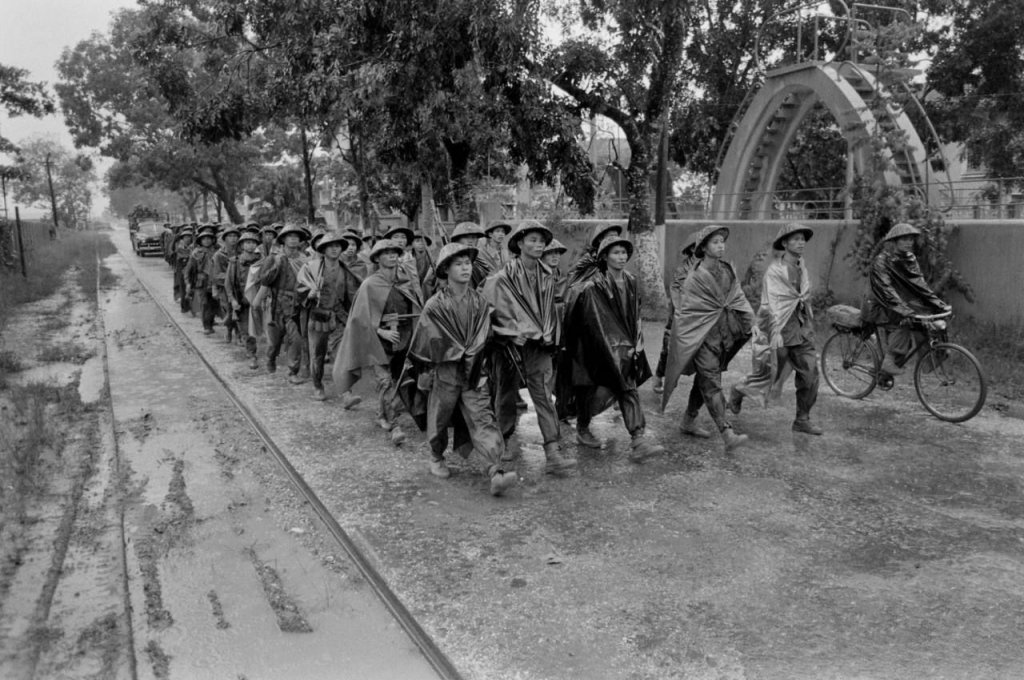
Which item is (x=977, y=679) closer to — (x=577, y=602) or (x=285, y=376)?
(x=577, y=602)

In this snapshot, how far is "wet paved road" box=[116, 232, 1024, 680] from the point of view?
365 cm

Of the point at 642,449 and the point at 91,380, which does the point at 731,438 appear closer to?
the point at 642,449

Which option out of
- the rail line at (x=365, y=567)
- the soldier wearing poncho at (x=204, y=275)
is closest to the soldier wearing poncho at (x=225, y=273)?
the soldier wearing poncho at (x=204, y=275)

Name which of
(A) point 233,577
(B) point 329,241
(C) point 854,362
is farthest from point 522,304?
(C) point 854,362

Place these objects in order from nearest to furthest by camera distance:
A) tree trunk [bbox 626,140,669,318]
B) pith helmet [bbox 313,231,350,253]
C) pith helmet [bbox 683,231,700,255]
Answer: pith helmet [bbox 683,231,700,255]
pith helmet [bbox 313,231,350,253]
tree trunk [bbox 626,140,669,318]

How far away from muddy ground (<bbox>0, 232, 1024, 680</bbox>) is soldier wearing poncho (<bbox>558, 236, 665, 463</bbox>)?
42cm

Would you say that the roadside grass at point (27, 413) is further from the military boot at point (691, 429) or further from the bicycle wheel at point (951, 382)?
the bicycle wheel at point (951, 382)

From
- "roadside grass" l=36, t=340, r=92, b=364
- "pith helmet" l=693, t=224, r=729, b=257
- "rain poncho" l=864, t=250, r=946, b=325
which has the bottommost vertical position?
"roadside grass" l=36, t=340, r=92, b=364

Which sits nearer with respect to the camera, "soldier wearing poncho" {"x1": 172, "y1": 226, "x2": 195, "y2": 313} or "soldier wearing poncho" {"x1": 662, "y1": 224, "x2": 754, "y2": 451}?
"soldier wearing poncho" {"x1": 662, "y1": 224, "x2": 754, "y2": 451}

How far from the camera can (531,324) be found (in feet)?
19.5

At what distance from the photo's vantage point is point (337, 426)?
7734mm

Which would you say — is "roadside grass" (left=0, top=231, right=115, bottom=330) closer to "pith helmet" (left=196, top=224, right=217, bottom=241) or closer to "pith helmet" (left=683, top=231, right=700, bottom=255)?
"pith helmet" (left=196, top=224, right=217, bottom=241)

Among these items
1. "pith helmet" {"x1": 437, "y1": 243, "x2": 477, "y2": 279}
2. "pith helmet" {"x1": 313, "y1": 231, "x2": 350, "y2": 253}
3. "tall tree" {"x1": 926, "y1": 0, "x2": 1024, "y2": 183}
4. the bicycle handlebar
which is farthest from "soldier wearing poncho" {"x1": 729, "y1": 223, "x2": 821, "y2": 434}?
"tall tree" {"x1": 926, "y1": 0, "x2": 1024, "y2": 183}

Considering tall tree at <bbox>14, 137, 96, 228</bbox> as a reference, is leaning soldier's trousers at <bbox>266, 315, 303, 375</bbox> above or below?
below
